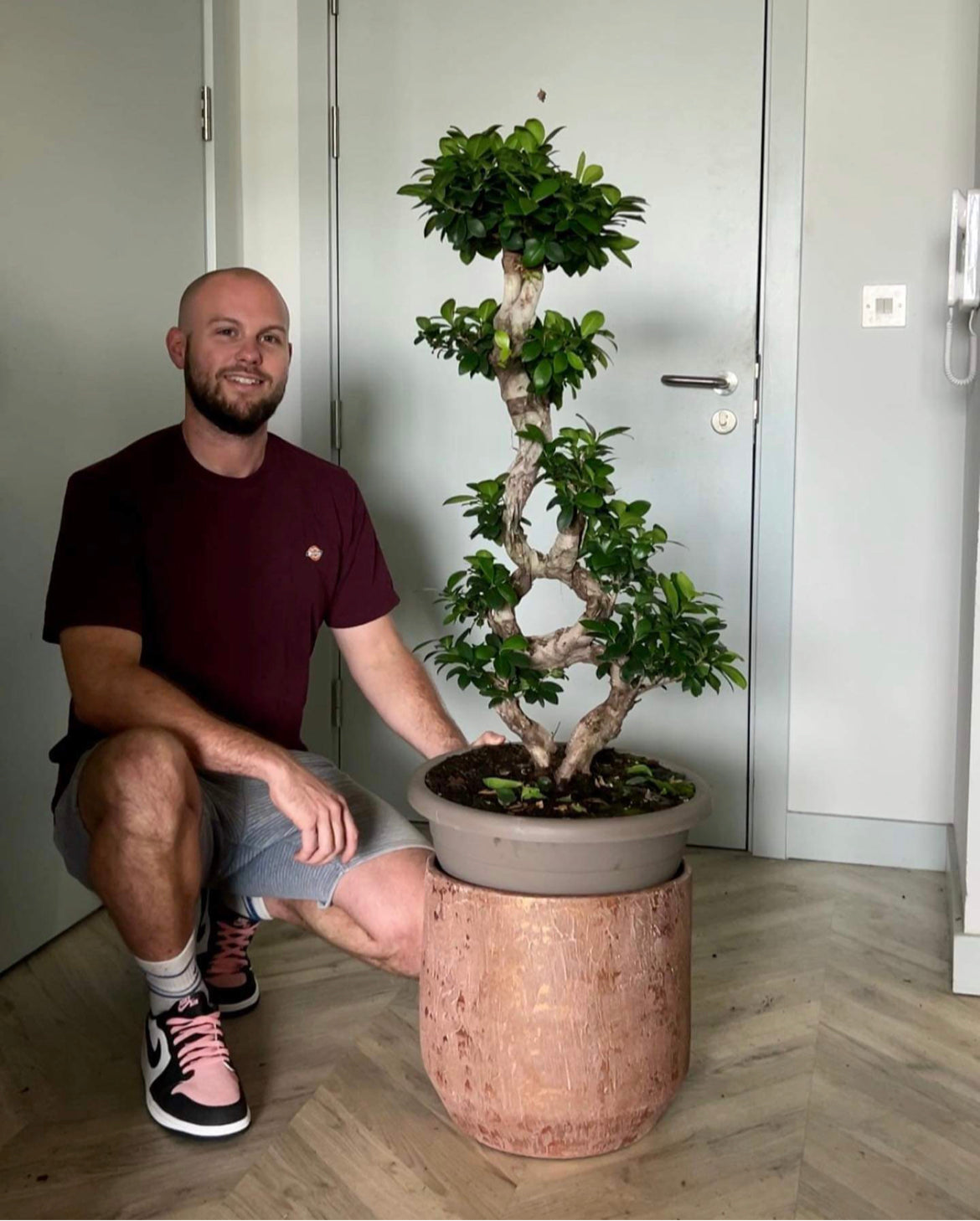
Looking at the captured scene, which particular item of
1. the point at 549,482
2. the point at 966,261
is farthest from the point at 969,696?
the point at 549,482

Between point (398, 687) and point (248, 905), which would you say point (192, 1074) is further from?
point (398, 687)

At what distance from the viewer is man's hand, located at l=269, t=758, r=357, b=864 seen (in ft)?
5.40

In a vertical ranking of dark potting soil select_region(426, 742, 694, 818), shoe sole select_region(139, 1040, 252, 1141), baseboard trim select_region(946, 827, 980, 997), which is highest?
dark potting soil select_region(426, 742, 694, 818)

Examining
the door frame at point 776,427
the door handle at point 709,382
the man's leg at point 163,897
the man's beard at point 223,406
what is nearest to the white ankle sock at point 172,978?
the man's leg at point 163,897

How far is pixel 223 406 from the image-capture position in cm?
196

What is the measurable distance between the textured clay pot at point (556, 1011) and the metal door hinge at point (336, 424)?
1650mm

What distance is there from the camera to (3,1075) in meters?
1.81

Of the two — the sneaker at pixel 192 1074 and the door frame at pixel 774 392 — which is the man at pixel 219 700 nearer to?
the sneaker at pixel 192 1074

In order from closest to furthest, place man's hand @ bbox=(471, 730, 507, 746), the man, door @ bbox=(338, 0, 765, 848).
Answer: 1. the man
2. man's hand @ bbox=(471, 730, 507, 746)
3. door @ bbox=(338, 0, 765, 848)

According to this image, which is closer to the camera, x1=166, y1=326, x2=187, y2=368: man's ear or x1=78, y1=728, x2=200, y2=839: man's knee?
x1=78, y1=728, x2=200, y2=839: man's knee

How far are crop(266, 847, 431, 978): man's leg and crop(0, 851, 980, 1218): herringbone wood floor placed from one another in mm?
147

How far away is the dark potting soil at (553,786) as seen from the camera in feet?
5.17

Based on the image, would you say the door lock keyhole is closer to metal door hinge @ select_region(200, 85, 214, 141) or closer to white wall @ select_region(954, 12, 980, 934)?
white wall @ select_region(954, 12, 980, 934)

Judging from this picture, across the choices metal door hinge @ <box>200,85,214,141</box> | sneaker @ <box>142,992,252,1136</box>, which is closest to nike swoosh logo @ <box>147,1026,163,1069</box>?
sneaker @ <box>142,992,252,1136</box>
